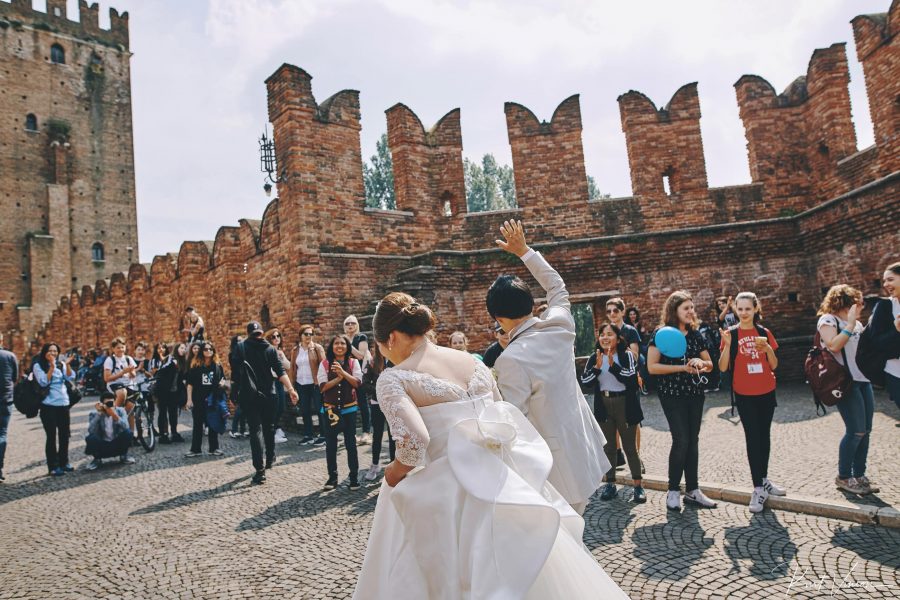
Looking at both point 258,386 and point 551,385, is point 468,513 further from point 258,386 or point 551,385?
point 258,386

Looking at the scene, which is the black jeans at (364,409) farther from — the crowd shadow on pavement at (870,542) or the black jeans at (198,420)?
the crowd shadow on pavement at (870,542)

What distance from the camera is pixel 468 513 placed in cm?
229

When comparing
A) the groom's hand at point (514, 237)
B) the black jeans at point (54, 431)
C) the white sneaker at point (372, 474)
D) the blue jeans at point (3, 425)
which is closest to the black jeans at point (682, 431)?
the groom's hand at point (514, 237)

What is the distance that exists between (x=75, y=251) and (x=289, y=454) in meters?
41.1

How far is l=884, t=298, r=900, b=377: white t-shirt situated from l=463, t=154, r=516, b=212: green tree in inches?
1632

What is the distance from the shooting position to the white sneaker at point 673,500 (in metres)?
4.66

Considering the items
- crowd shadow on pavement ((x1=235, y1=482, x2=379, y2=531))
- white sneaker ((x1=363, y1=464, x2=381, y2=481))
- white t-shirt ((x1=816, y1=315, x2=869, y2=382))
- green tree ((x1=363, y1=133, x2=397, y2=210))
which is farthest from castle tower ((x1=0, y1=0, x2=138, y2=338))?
white t-shirt ((x1=816, y1=315, x2=869, y2=382))

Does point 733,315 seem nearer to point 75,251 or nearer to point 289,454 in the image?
point 289,454

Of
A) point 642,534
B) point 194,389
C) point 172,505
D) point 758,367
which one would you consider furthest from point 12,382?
point 758,367

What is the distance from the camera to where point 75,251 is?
4059cm

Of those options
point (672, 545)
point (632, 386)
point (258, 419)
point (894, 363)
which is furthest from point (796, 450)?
point (258, 419)

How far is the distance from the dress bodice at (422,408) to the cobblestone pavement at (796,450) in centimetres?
368

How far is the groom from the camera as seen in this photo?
9.37 feet

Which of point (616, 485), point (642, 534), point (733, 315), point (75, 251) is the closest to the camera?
point (642, 534)
